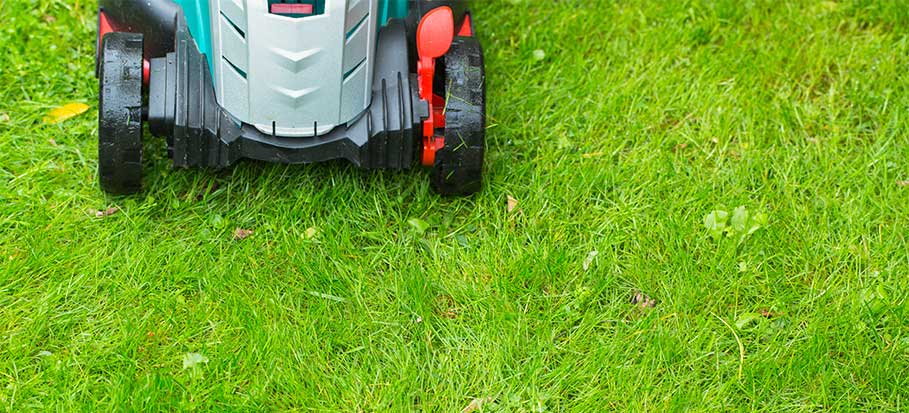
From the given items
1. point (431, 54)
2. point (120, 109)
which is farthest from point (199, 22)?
point (431, 54)

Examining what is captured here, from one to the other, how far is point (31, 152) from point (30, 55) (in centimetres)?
42

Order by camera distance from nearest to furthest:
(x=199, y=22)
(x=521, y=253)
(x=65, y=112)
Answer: (x=199, y=22), (x=521, y=253), (x=65, y=112)

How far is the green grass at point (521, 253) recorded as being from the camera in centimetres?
249

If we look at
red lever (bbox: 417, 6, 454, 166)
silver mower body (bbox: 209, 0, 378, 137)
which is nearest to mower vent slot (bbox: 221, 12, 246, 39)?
silver mower body (bbox: 209, 0, 378, 137)

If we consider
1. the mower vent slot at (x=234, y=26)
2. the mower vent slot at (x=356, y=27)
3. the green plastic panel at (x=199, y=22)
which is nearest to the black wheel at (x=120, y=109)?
the green plastic panel at (x=199, y=22)

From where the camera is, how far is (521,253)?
278cm

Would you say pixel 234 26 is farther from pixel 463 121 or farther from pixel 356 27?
pixel 463 121

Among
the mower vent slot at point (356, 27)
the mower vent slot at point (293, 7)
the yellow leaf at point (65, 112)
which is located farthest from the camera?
the yellow leaf at point (65, 112)

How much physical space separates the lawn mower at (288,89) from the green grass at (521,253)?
21 centimetres

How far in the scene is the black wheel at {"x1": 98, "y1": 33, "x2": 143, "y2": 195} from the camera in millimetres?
2594

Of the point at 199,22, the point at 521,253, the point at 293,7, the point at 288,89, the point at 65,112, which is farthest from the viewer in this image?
the point at 65,112

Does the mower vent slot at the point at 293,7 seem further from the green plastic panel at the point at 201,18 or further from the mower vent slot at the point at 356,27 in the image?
the green plastic panel at the point at 201,18

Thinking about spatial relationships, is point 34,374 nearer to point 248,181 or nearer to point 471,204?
point 248,181

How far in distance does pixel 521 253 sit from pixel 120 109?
1050 millimetres
